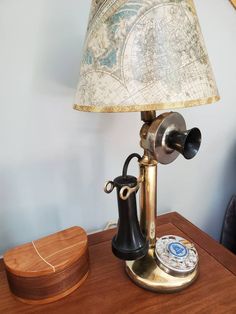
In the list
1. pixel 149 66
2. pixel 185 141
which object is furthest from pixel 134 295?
pixel 149 66

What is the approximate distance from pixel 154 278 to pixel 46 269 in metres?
0.23

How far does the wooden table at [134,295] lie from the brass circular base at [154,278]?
13 millimetres

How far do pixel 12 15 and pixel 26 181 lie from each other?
43 centimetres

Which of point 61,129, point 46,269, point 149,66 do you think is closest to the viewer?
point 149,66

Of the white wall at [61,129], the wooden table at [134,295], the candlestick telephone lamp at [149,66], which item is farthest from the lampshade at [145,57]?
the wooden table at [134,295]

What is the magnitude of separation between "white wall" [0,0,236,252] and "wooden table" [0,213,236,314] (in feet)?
0.68

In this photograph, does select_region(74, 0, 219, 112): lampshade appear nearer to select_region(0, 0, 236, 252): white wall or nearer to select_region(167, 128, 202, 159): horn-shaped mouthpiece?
select_region(167, 128, 202, 159): horn-shaped mouthpiece

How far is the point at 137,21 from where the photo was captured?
39 centimetres

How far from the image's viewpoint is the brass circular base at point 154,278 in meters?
0.55

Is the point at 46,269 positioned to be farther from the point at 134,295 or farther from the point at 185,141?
the point at 185,141

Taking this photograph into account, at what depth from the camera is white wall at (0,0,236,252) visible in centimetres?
66

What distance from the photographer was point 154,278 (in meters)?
0.56

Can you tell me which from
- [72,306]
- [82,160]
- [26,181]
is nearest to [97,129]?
[82,160]

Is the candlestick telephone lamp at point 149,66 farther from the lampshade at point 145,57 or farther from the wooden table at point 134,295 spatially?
the wooden table at point 134,295
